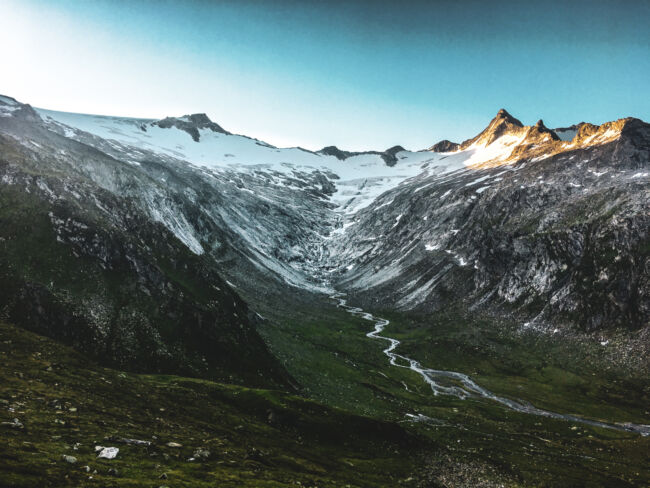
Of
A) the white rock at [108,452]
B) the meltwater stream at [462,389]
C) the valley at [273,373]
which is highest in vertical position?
the white rock at [108,452]

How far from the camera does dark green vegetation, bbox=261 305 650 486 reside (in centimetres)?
5612

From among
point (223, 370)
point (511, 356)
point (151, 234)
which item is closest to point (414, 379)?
point (511, 356)

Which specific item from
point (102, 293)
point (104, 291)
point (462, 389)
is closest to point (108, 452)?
point (102, 293)

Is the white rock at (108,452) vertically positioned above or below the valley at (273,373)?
above

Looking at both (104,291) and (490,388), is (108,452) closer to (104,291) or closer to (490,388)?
(104,291)

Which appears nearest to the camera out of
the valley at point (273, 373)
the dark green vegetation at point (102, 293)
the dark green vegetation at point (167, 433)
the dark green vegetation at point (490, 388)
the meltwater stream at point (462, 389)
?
the dark green vegetation at point (167, 433)

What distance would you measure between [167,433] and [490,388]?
99460mm

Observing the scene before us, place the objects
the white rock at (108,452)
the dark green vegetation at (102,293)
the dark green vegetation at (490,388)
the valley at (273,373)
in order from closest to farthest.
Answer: the white rock at (108,452)
the valley at (273,373)
the dark green vegetation at (102,293)
the dark green vegetation at (490,388)

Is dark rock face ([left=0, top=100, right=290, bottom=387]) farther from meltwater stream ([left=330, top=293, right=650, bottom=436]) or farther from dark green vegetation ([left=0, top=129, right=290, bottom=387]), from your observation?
meltwater stream ([left=330, top=293, right=650, bottom=436])

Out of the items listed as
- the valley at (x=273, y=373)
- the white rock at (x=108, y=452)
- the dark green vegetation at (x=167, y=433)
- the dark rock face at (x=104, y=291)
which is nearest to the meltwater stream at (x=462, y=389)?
the valley at (x=273, y=373)

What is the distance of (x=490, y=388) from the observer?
11050 cm

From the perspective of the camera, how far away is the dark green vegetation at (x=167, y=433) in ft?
70.6

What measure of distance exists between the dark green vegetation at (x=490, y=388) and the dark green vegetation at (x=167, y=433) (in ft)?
37.3

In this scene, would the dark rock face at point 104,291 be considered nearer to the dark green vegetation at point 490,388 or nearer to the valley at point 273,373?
the valley at point 273,373
